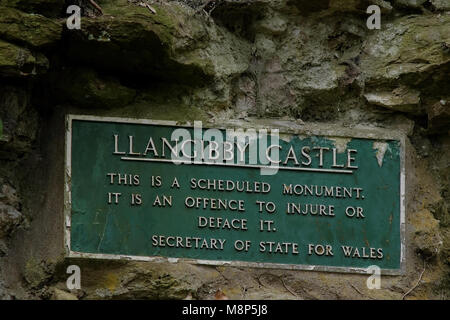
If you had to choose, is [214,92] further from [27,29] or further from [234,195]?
[27,29]

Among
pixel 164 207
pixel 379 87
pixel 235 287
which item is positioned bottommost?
pixel 235 287

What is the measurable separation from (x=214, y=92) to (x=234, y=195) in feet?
2.31

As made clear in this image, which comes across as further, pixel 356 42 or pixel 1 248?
pixel 356 42

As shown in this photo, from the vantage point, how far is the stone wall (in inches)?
302

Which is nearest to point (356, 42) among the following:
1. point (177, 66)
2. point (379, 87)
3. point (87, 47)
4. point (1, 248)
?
point (379, 87)

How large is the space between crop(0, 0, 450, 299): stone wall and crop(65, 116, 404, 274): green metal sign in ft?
0.30

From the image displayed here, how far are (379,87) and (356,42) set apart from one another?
14.2 inches

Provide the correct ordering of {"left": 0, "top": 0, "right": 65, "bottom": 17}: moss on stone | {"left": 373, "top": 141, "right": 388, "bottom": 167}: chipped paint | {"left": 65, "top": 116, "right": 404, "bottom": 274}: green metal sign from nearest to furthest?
{"left": 0, "top": 0, "right": 65, "bottom": 17}: moss on stone, {"left": 65, "top": 116, "right": 404, "bottom": 274}: green metal sign, {"left": 373, "top": 141, "right": 388, "bottom": 167}: chipped paint

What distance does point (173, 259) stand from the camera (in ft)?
25.7

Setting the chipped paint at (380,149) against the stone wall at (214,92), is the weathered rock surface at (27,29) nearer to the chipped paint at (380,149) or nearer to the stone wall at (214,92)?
the stone wall at (214,92)

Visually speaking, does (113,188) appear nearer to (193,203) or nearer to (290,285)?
(193,203)

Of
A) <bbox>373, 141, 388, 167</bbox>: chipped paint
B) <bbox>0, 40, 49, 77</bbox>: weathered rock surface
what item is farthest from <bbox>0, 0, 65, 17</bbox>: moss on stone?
<bbox>373, 141, 388, 167</bbox>: chipped paint

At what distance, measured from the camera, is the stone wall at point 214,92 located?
7676 millimetres

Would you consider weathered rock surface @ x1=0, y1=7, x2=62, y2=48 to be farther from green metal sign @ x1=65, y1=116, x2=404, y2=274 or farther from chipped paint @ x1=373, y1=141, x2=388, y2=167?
chipped paint @ x1=373, y1=141, x2=388, y2=167
